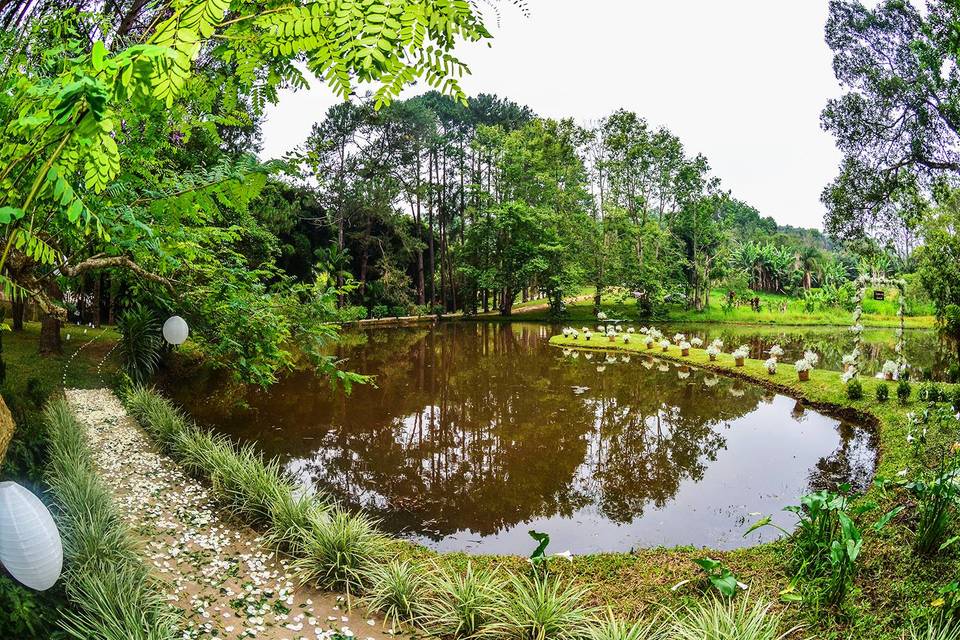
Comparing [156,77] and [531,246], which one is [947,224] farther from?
[531,246]

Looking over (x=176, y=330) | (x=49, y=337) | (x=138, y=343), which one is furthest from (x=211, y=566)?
(x=49, y=337)

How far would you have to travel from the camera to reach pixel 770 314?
91.6 feet

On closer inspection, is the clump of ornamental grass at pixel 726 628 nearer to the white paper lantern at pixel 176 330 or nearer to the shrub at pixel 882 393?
the white paper lantern at pixel 176 330

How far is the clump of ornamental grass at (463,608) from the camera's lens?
3.26 metres

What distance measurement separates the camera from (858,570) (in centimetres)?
386

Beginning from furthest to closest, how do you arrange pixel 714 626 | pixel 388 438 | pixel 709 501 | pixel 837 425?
pixel 837 425 < pixel 388 438 < pixel 709 501 < pixel 714 626

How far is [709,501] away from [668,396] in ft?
15.7

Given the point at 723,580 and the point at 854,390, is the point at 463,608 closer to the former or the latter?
the point at 723,580

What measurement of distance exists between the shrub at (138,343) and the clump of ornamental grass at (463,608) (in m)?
8.04

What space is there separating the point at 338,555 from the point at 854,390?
30.1ft

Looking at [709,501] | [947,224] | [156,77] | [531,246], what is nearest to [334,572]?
[156,77]

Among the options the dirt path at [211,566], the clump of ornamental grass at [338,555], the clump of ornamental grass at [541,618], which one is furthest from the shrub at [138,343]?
the clump of ornamental grass at [541,618]

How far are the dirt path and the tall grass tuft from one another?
190mm

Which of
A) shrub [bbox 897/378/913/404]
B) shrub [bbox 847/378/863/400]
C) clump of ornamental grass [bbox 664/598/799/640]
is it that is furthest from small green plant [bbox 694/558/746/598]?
shrub [bbox 847/378/863/400]
